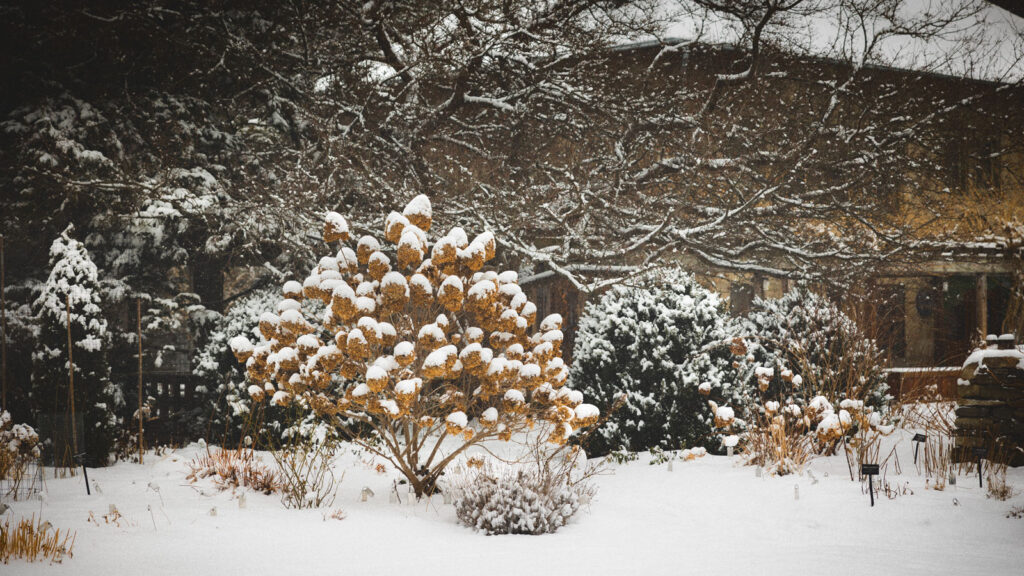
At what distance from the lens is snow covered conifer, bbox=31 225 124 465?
730cm

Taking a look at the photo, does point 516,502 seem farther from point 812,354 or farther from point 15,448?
point 15,448

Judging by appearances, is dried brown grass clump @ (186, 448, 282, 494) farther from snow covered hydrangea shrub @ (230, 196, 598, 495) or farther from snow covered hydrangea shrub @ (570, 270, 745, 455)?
snow covered hydrangea shrub @ (570, 270, 745, 455)

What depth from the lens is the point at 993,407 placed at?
6848mm

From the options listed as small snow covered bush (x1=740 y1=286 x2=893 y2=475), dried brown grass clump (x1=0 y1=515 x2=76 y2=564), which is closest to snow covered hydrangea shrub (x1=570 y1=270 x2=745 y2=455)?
small snow covered bush (x1=740 y1=286 x2=893 y2=475)

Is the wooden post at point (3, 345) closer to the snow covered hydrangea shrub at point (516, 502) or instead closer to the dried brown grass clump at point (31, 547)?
the dried brown grass clump at point (31, 547)

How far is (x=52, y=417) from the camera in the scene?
727 cm

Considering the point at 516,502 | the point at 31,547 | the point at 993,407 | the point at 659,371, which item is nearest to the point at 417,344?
the point at 516,502

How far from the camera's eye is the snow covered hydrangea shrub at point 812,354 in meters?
7.31

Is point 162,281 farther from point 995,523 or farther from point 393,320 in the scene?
point 995,523

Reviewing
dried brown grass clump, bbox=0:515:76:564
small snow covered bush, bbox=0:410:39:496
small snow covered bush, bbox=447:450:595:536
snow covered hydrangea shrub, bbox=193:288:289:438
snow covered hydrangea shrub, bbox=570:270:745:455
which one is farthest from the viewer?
snow covered hydrangea shrub, bbox=193:288:289:438

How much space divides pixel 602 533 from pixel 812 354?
3.95m

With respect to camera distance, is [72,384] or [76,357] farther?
[76,357]

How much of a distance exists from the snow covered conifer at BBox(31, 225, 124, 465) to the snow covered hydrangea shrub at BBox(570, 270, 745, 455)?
17.4 feet

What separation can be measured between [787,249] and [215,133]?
8.48 metres
